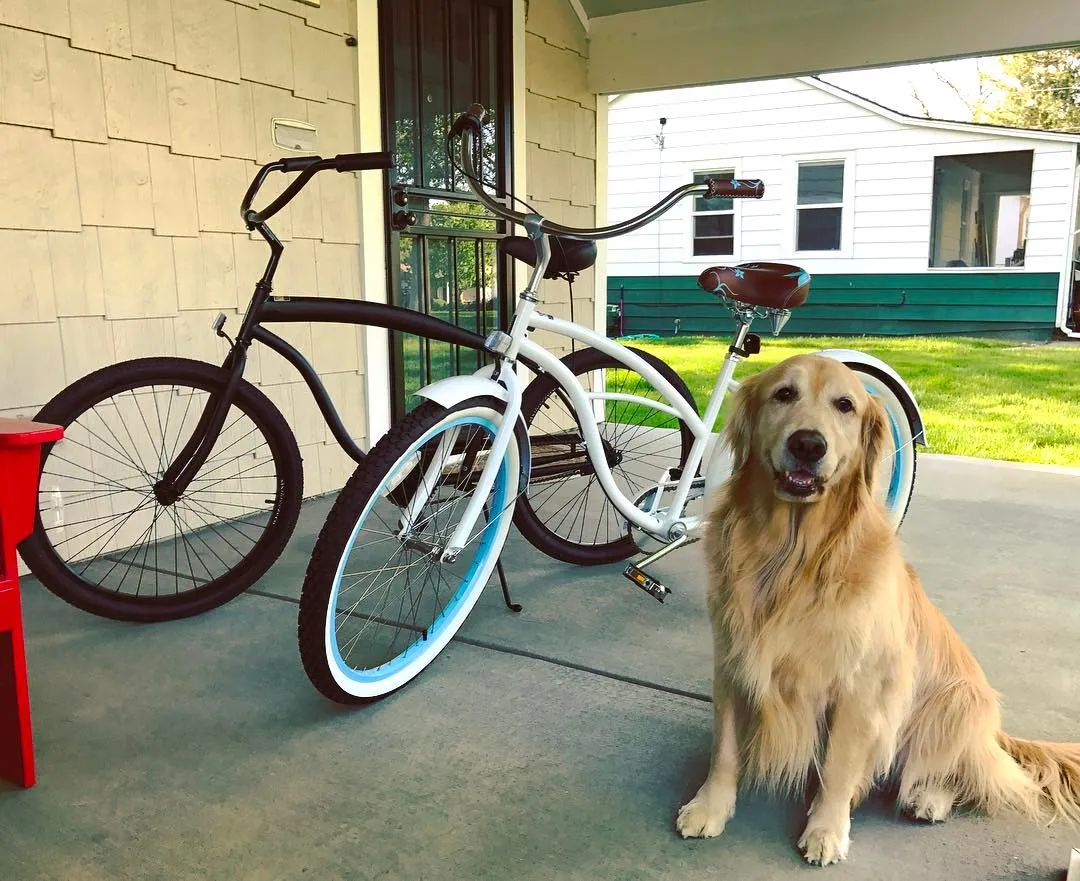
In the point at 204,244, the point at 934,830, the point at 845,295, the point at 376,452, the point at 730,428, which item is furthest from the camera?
the point at 845,295

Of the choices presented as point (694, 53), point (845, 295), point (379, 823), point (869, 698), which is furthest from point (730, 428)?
point (845, 295)

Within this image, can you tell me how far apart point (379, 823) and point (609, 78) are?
14.7 ft

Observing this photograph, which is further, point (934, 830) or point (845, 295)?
point (845, 295)

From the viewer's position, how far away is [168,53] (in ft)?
9.57

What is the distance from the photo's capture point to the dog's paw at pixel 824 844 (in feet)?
4.67

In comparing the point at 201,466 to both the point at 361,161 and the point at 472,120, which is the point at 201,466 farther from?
the point at 472,120

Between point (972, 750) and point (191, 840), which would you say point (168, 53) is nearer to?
point (191, 840)

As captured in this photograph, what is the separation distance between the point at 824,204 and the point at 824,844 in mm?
9348

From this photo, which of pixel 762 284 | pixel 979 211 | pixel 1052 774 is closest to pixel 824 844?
pixel 1052 774

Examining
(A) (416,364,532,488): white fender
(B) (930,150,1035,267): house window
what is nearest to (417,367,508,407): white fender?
(A) (416,364,532,488): white fender

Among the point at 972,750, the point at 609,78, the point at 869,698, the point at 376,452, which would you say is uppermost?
the point at 609,78

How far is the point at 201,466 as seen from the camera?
8.13 ft

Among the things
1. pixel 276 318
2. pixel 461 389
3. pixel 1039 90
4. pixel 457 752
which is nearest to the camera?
pixel 457 752

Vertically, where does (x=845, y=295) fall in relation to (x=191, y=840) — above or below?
above
